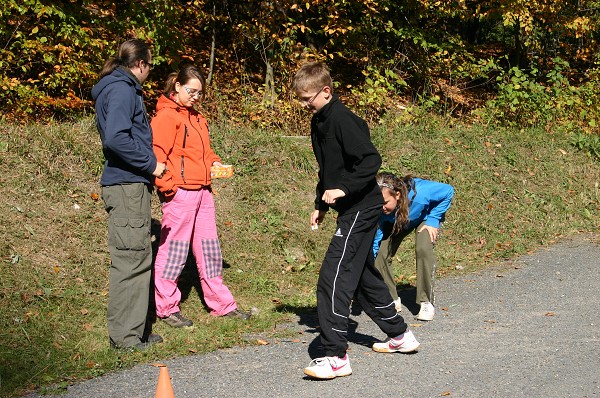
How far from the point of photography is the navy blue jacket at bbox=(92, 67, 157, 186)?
20.3 feet

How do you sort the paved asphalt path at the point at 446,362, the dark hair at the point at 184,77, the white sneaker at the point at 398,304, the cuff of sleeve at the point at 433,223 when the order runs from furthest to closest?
the white sneaker at the point at 398,304 → the cuff of sleeve at the point at 433,223 → the dark hair at the point at 184,77 → the paved asphalt path at the point at 446,362

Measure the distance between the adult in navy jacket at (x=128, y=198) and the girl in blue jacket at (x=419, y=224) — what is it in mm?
2008

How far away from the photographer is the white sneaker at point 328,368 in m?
5.72

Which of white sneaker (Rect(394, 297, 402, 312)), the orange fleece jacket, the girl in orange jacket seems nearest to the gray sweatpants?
white sneaker (Rect(394, 297, 402, 312))

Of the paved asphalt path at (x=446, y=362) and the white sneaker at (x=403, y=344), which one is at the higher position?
the white sneaker at (x=403, y=344)

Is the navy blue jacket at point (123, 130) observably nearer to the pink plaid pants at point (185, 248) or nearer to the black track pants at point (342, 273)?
the pink plaid pants at point (185, 248)

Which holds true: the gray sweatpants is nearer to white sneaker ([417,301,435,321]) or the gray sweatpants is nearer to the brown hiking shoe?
white sneaker ([417,301,435,321])

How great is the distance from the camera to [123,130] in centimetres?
621

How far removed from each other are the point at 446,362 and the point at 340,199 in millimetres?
1473

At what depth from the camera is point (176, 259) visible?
7.16 meters

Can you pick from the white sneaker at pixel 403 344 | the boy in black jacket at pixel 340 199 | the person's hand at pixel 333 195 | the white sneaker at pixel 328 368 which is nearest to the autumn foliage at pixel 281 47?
the boy in black jacket at pixel 340 199

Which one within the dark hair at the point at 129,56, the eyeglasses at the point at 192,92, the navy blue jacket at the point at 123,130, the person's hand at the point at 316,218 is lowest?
the person's hand at the point at 316,218

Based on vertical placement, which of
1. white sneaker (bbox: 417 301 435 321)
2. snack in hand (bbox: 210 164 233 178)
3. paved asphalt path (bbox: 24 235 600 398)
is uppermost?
snack in hand (bbox: 210 164 233 178)

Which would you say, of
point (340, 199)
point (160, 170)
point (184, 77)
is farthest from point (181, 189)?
point (340, 199)
